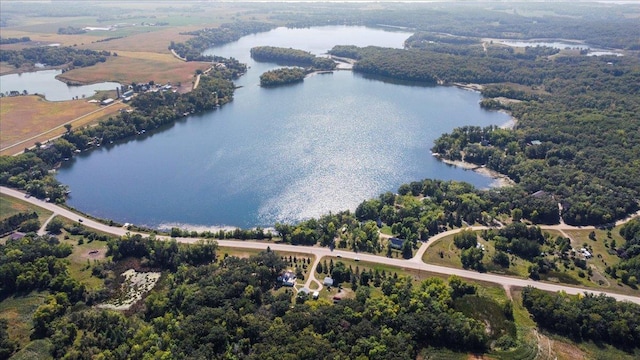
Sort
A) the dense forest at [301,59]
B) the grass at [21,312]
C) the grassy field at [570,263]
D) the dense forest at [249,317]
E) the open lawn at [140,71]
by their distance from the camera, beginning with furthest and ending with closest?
the dense forest at [301,59] → the open lawn at [140,71] → the grassy field at [570,263] → the grass at [21,312] → the dense forest at [249,317]

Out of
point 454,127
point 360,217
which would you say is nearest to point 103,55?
point 454,127

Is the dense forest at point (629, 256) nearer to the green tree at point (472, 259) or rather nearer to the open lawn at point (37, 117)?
the green tree at point (472, 259)

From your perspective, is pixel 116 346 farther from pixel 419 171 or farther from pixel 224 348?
pixel 419 171

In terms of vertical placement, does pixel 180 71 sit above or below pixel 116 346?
above

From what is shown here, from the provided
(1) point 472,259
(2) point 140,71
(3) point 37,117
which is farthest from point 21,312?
(2) point 140,71

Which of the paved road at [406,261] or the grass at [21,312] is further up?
the paved road at [406,261]

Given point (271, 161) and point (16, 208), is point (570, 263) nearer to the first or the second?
point (271, 161)

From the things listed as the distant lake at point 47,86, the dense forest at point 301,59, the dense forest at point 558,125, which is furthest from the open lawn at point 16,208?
the dense forest at point 301,59
